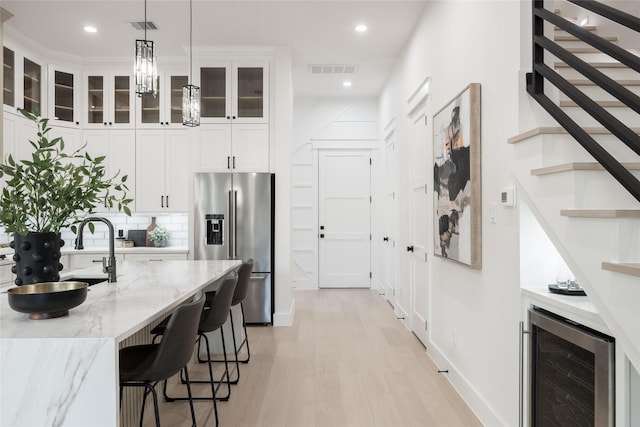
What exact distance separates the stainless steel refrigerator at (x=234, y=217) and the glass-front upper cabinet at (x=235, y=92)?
73 centimetres

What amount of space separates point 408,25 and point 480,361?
3403mm

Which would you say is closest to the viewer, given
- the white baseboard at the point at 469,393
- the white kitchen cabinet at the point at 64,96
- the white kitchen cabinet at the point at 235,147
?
the white baseboard at the point at 469,393

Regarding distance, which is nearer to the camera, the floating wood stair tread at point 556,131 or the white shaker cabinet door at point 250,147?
the floating wood stair tread at point 556,131

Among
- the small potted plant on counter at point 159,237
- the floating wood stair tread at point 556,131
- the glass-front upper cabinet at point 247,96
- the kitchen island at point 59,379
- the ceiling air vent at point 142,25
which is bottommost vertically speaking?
the kitchen island at point 59,379

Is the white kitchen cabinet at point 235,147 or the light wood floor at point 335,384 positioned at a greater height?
the white kitchen cabinet at point 235,147

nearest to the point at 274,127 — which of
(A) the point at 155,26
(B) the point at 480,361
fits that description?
(A) the point at 155,26

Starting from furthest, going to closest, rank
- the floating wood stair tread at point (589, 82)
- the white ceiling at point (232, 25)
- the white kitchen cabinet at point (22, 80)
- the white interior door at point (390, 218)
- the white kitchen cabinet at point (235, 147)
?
the white interior door at point (390, 218)
the white kitchen cabinet at point (235, 147)
the white kitchen cabinet at point (22, 80)
the white ceiling at point (232, 25)
the floating wood stair tread at point (589, 82)

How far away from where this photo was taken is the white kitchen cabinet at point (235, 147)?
5242 mm

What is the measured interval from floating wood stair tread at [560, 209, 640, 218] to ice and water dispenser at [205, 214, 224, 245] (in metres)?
4.06

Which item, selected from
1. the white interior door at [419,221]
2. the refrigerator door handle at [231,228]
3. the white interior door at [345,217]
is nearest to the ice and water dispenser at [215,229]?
the refrigerator door handle at [231,228]

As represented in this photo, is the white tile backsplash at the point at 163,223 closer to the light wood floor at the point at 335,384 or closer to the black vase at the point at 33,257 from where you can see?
the light wood floor at the point at 335,384

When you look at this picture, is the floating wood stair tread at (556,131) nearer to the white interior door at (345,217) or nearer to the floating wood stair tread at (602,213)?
the floating wood stair tread at (602,213)

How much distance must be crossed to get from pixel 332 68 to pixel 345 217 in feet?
8.58

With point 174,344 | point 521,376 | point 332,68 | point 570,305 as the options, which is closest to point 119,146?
point 332,68
